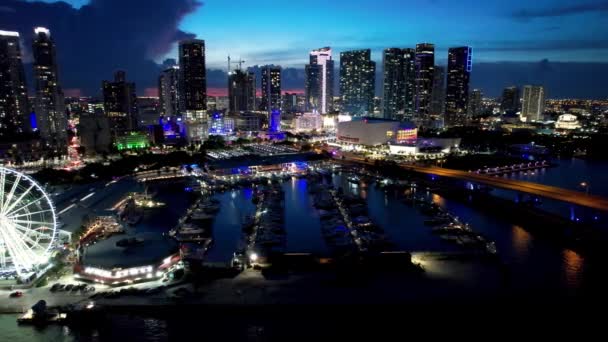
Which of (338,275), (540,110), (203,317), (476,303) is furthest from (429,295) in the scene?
(540,110)

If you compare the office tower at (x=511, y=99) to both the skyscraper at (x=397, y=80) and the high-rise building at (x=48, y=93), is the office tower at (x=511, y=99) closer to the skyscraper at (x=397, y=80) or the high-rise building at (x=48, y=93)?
the skyscraper at (x=397, y=80)

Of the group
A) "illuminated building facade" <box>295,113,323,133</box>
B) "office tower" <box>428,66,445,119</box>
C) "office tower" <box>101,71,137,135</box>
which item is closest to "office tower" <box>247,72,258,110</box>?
"illuminated building facade" <box>295,113,323,133</box>

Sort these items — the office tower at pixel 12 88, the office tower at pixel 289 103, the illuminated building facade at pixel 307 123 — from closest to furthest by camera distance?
the office tower at pixel 12 88 < the illuminated building facade at pixel 307 123 < the office tower at pixel 289 103

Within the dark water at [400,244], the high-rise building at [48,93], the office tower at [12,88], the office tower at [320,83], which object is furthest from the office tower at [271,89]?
the dark water at [400,244]

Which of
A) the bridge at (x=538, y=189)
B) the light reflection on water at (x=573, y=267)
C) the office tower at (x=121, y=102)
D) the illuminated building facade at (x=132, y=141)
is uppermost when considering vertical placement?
the office tower at (x=121, y=102)

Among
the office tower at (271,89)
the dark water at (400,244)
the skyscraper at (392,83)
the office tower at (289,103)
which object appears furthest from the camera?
the office tower at (289,103)

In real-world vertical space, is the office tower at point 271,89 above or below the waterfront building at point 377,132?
above

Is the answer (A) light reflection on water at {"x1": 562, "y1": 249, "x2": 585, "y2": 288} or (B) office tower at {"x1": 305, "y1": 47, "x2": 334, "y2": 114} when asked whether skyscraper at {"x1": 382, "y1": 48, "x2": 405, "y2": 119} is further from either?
(A) light reflection on water at {"x1": 562, "y1": 249, "x2": 585, "y2": 288}
